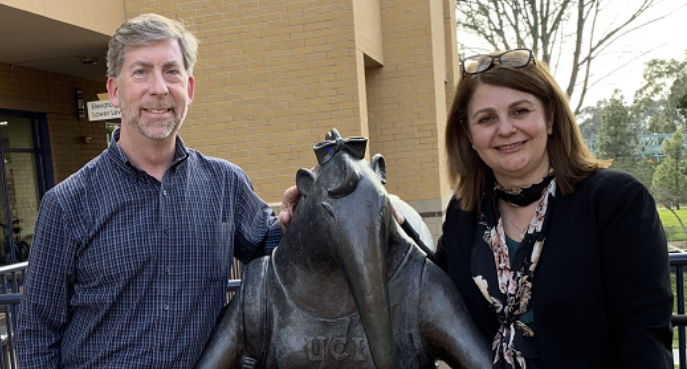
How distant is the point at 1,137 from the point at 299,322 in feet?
28.9

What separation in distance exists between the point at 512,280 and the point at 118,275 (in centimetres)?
125

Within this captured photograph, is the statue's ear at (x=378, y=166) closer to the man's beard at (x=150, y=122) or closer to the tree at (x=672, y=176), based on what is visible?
the man's beard at (x=150, y=122)

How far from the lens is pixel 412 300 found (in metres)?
1.86

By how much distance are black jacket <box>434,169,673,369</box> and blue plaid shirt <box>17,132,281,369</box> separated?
1104 millimetres

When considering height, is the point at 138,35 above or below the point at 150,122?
above

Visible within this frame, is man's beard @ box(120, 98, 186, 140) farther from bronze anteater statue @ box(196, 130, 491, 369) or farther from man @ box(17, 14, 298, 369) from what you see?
bronze anteater statue @ box(196, 130, 491, 369)

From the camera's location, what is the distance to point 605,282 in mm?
1797

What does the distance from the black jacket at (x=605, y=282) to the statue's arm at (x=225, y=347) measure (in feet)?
3.00

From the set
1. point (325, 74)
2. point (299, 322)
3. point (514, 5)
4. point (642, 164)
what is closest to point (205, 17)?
point (325, 74)

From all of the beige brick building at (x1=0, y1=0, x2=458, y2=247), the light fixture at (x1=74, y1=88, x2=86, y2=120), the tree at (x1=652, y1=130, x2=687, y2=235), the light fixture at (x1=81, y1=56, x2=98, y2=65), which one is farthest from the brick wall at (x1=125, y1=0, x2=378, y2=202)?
the tree at (x1=652, y1=130, x2=687, y2=235)

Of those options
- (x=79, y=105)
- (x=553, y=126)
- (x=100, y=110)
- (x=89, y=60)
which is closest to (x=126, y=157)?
(x=553, y=126)

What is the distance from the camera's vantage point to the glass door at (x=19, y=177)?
9211 millimetres

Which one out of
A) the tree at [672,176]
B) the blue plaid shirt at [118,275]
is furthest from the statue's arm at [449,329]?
the tree at [672,176]

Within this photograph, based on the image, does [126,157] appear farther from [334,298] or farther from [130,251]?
[334,298]
